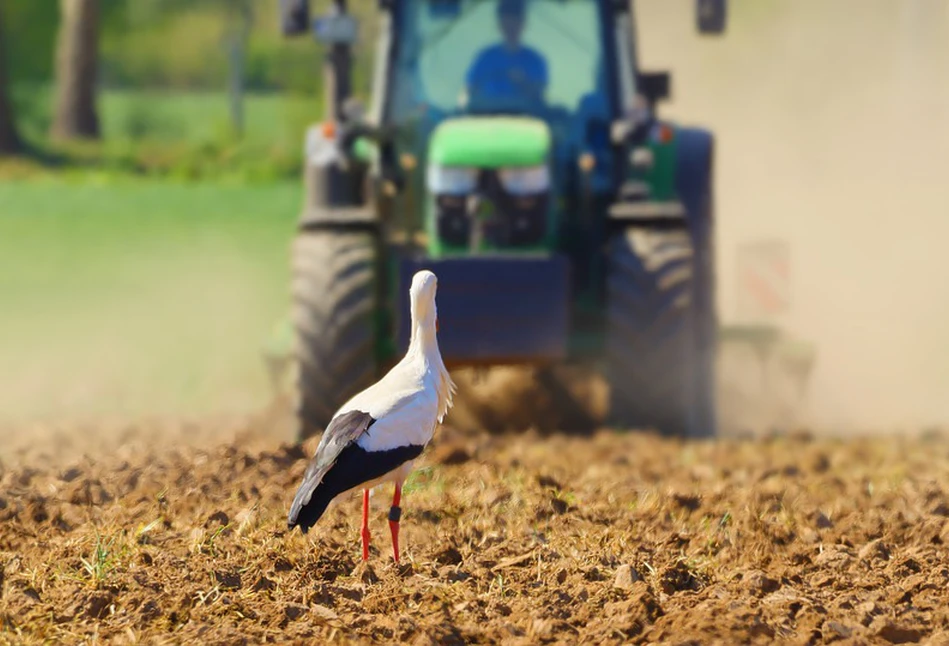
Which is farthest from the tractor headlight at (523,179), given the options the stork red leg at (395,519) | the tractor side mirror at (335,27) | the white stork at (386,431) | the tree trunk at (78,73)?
the tree trunk at (78,73)

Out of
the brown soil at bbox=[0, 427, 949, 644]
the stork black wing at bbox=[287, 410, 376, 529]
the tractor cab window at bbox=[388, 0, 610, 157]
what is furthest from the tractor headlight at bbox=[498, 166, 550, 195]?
the stork black wing at bbox=[287, 410, 376, 529]

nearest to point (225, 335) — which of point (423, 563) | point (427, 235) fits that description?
point (427, 235)

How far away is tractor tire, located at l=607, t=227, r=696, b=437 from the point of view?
9.66 m

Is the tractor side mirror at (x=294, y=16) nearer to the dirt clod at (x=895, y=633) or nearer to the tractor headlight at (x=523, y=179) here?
the tractor headlight at (x=523, y=179)

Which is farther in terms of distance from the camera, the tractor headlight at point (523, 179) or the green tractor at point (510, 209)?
the tractor headlight at point (523, 179)

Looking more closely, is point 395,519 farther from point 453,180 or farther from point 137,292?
point 137,292

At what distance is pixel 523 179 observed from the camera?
31.9ft

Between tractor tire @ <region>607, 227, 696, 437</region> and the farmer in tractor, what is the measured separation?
3.65ft

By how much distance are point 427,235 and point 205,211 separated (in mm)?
15852

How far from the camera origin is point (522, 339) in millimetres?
9359

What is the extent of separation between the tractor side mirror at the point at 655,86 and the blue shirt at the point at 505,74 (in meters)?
0.81

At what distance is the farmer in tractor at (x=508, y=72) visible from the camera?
10336mm

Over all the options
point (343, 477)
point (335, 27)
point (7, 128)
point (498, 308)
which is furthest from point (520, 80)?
point (7, 128)

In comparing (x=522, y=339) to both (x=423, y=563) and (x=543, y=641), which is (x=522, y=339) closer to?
(x=423, y=563)
